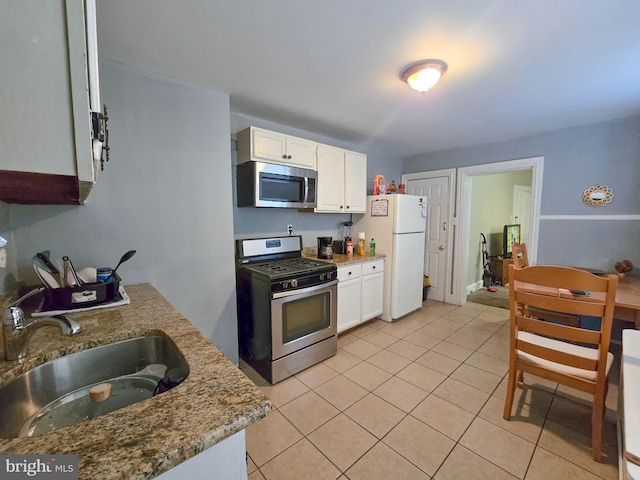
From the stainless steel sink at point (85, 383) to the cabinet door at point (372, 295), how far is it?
91.7 inches

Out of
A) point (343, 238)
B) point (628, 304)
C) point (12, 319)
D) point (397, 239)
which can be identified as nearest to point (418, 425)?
point (628, 304)

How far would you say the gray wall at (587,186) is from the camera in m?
2.68

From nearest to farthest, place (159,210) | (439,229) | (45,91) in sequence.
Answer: (45,91) → (159,210) → (439,229)

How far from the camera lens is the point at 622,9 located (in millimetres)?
1269

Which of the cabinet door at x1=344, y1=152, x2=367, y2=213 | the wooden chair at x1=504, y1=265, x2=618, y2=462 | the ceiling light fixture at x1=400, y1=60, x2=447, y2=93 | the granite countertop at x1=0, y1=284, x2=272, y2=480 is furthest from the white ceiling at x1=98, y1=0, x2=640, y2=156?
the granite countertop at x1=0, y1=284, x2=272, y2=480

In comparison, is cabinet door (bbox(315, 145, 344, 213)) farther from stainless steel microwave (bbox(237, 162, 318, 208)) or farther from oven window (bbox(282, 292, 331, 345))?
oven window (bbox(282, 292, 331, 345))

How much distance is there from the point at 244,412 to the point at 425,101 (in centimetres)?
259

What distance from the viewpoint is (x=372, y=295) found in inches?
127

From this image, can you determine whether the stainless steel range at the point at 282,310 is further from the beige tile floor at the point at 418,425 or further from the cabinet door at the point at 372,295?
the cabinet door at the point at 372,295

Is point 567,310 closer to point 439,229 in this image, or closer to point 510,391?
point 510,391

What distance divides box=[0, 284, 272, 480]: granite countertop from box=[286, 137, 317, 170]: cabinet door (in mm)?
2029

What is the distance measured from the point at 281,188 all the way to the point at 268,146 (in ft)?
1.29

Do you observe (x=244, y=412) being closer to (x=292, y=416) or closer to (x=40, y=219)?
(x=292, y=416)

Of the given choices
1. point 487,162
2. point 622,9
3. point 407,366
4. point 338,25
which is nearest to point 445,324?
point 407,366
